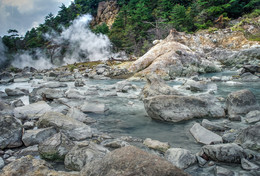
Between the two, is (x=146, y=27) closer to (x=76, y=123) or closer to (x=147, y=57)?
(x=147, y=57)

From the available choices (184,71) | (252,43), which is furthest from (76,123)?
(252,43)

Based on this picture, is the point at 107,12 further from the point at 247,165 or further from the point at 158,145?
the point at 247,165

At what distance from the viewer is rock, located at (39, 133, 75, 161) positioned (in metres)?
3.76

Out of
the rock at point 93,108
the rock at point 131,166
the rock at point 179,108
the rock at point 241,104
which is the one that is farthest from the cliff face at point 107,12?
the rock at point 131,166

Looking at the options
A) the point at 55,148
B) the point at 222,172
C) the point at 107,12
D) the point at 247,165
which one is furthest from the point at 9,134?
the point at 107,12

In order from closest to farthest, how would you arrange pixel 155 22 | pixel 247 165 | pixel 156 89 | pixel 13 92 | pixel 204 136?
pixel 247 165, pixel 204 136, pixel 156 89, pixel 13 92, pixel 155 22

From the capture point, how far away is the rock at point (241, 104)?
6.29 metres

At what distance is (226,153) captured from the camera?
3539mm

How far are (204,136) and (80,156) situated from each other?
2833 millimetres

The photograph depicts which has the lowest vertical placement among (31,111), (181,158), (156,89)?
(181,158)

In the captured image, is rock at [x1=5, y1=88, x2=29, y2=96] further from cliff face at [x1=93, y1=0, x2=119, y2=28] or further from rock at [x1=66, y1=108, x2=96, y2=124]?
cliff face at [x1=93, y1=0, x2=119, y2=28]

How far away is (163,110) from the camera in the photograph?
20.2 ft

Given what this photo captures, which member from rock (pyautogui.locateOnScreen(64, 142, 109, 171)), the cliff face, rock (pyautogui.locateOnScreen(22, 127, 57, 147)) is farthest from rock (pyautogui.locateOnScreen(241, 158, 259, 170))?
the cliff face

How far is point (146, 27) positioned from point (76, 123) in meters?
36.6
